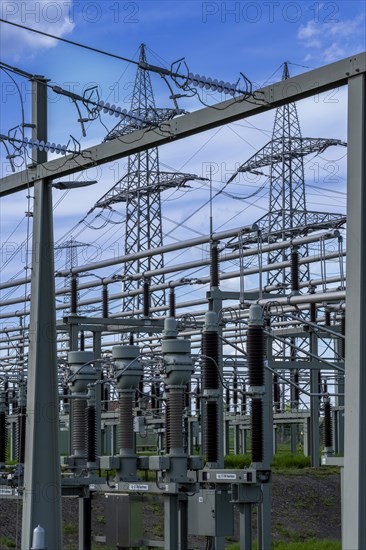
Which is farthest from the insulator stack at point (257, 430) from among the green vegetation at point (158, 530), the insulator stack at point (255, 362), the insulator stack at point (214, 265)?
the green vegetation at point (158, 530)

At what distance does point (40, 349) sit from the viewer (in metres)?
9.15

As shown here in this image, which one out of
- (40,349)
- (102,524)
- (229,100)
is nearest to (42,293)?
(40,349)

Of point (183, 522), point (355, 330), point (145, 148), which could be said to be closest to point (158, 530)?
point (183, 522)

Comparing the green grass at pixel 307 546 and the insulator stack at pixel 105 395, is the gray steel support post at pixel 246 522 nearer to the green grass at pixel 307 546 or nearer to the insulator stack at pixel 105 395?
the green grass at pixel 307 546

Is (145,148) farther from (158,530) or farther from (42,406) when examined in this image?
(158,530)

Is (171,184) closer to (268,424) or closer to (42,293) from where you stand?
(268,424)

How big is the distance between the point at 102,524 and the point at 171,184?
1339cm

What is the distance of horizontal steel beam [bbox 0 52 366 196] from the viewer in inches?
277

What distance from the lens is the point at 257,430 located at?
912 cm

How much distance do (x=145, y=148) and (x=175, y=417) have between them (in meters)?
2.81

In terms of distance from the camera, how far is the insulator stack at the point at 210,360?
9.95 metres

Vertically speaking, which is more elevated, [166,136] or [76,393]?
[166,136]

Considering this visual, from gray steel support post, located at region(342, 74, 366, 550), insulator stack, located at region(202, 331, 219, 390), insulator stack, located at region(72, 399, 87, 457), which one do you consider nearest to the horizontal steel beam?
gray steel support post, located at region(342, 74, 366, 550)

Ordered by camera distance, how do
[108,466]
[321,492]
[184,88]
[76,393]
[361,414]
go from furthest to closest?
[321,492], [76,393], [108,466], [184,88], [361,414]
